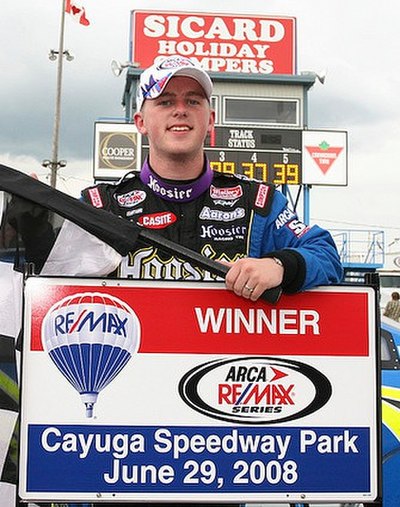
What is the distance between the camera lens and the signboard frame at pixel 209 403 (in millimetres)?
2027

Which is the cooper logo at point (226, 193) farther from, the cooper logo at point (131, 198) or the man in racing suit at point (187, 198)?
the cooper logo at point (131, 198)

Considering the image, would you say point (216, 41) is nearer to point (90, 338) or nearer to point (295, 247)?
point (295, 247)

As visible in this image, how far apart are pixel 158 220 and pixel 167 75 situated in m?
0.45

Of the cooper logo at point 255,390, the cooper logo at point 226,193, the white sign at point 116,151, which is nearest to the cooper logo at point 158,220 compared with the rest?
the cooper logo at point 226,193

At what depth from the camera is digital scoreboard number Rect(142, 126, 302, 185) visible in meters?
19.2

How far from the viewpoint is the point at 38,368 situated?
80.2 inches

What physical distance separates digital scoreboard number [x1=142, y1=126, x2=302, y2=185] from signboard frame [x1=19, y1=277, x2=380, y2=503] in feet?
55.9

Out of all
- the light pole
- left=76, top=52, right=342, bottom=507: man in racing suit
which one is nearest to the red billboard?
the light pole

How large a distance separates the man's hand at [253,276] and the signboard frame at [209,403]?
2.6 inches

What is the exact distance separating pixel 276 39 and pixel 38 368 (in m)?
23.6

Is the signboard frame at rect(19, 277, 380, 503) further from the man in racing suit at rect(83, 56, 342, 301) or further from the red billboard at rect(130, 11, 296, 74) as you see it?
the red billboard at rect(130, 11, 296, 74)

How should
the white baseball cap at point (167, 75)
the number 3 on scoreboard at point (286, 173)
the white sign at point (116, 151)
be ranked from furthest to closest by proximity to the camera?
the white sign at point (116, 151), the number 3 on scoreboard at point (286, 173), the white baseball cap at point (167, 75)

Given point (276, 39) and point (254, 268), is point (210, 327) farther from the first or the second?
point (276, 39)

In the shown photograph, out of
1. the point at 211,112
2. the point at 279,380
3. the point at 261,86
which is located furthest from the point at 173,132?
the point at 261,86
